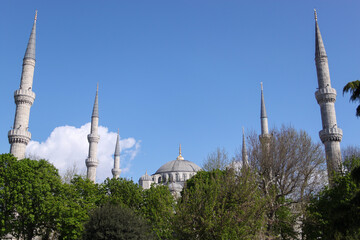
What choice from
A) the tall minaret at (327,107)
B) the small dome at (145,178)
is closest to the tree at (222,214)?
the tall minaret at (327,107)

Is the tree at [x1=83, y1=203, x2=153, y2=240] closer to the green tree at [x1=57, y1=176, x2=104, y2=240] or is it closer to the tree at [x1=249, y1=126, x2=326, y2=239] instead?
the green tree at [x1=57, y1=176, x2=104, y2=240]

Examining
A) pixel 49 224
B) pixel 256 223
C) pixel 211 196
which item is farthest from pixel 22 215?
pixel 256 223

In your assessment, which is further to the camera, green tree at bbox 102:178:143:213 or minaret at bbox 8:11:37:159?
minaret at bbox 8:11:37:159

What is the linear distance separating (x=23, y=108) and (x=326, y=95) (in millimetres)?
30041

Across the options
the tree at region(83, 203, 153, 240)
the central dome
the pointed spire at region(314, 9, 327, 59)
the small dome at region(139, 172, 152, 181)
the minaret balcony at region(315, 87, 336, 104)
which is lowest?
the tree at region(83, 203, 153, 240)

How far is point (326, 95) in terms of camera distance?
36.2 metres

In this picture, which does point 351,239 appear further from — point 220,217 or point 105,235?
point 105,235

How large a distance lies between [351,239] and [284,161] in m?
11.2

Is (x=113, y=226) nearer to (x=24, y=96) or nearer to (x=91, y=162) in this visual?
(x=24, y=96)

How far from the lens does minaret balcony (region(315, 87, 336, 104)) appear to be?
36219 millimetres

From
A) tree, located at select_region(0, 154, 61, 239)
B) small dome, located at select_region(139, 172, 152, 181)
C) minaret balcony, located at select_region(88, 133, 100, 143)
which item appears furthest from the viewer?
small dome, located at select_region(139, 172, 152, 181)

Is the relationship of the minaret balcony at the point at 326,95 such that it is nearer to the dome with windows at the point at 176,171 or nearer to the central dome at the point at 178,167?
the dome with windows at the point at 176,171

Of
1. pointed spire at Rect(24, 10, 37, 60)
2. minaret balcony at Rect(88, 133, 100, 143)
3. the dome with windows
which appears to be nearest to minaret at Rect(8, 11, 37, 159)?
pointed spire at Rect(24, 10, 37, 60)

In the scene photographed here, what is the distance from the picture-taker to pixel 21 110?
37.6 metres
